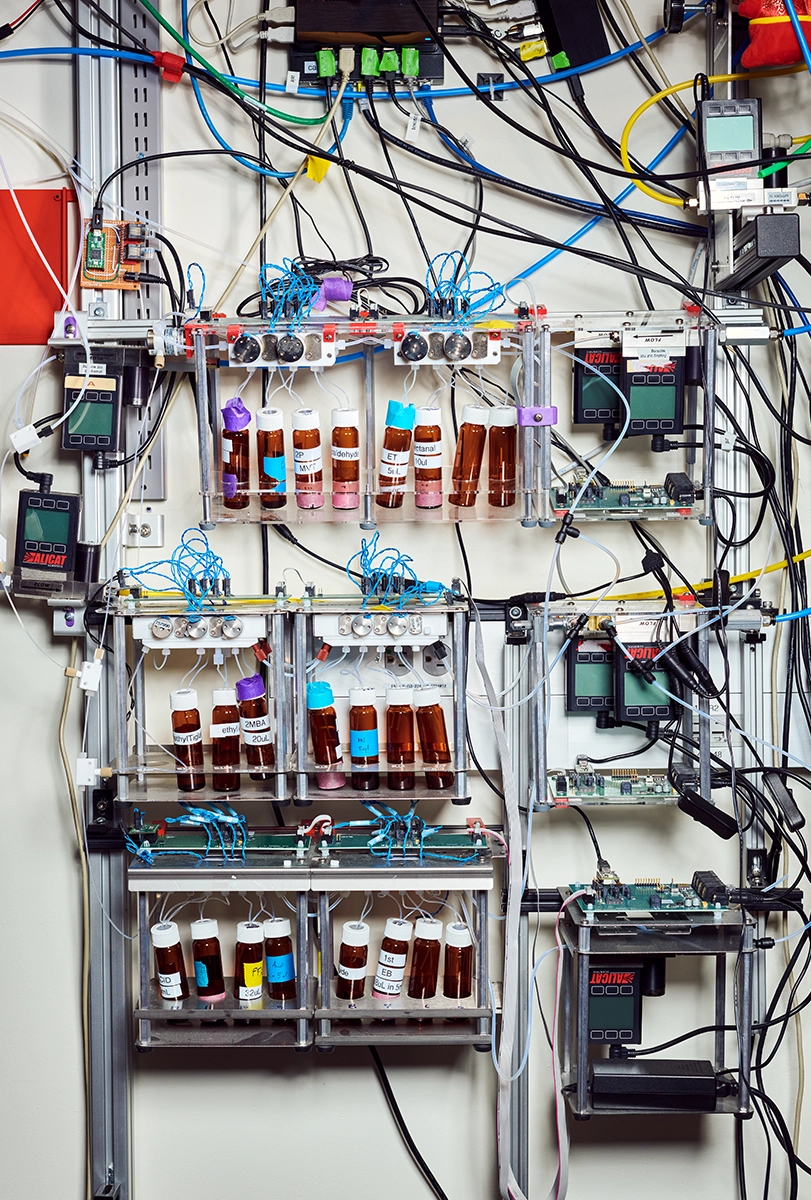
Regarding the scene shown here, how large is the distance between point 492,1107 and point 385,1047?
0.26m

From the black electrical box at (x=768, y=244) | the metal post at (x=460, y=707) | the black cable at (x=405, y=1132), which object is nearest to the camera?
the black electrical box at (x=768, y=244)

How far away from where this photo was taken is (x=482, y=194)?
6.08 feet

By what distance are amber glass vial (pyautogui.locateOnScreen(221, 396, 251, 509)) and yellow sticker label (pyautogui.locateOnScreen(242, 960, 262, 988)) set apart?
90 centimetres

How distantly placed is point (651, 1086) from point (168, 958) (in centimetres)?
96

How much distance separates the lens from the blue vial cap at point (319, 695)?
1672 millimetres

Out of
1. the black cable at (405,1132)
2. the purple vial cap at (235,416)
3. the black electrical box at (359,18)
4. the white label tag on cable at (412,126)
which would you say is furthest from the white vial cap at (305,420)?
the black cable at (405,1132)

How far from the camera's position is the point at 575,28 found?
180cm

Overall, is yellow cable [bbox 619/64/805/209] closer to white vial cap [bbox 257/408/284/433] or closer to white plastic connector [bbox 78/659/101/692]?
white vial cap [bbox 257/408/284/433]

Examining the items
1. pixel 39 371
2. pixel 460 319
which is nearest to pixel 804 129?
pixel 460 319

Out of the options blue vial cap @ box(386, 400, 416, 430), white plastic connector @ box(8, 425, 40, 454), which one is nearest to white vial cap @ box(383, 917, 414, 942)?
blue vial cap @ box(386, 400, 416, 430)

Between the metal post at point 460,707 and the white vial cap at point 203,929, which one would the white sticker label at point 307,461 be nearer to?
the metal post at point 460,707

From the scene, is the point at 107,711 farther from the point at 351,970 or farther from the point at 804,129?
the point at 804,129

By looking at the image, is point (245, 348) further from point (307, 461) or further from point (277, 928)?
point (277, 928)

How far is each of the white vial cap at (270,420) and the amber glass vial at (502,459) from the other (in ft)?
1.34
